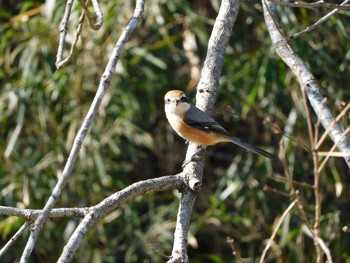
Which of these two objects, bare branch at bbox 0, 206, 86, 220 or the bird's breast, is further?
the bird's breast

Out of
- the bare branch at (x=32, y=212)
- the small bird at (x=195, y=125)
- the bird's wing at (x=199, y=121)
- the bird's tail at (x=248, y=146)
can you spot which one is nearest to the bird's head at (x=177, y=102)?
the small bird at (x=195, y=125)

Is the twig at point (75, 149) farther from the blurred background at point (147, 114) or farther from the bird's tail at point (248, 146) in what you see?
the blurred background at point (147, 114)

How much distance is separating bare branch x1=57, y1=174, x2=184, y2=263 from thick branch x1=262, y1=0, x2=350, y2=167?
0.55 metres

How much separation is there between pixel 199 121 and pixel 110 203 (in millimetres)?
1411

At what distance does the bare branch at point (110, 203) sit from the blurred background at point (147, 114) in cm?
244

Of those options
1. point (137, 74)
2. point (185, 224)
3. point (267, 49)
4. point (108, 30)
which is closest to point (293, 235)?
point (267, 49)

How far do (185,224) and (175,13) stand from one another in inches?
122

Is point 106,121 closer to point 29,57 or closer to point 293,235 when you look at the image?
point 29,57

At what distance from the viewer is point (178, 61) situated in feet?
17.6

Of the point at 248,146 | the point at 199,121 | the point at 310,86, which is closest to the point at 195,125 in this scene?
the point at 199,121

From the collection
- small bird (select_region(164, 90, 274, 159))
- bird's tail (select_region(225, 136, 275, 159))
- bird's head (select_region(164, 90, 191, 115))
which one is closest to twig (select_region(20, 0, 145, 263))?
small bird (select_region(164, 90, 274, 159))

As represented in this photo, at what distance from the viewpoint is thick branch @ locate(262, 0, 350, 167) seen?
2.10 metres

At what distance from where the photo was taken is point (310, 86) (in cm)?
240

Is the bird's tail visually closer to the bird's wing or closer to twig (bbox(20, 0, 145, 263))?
the bird's wing
